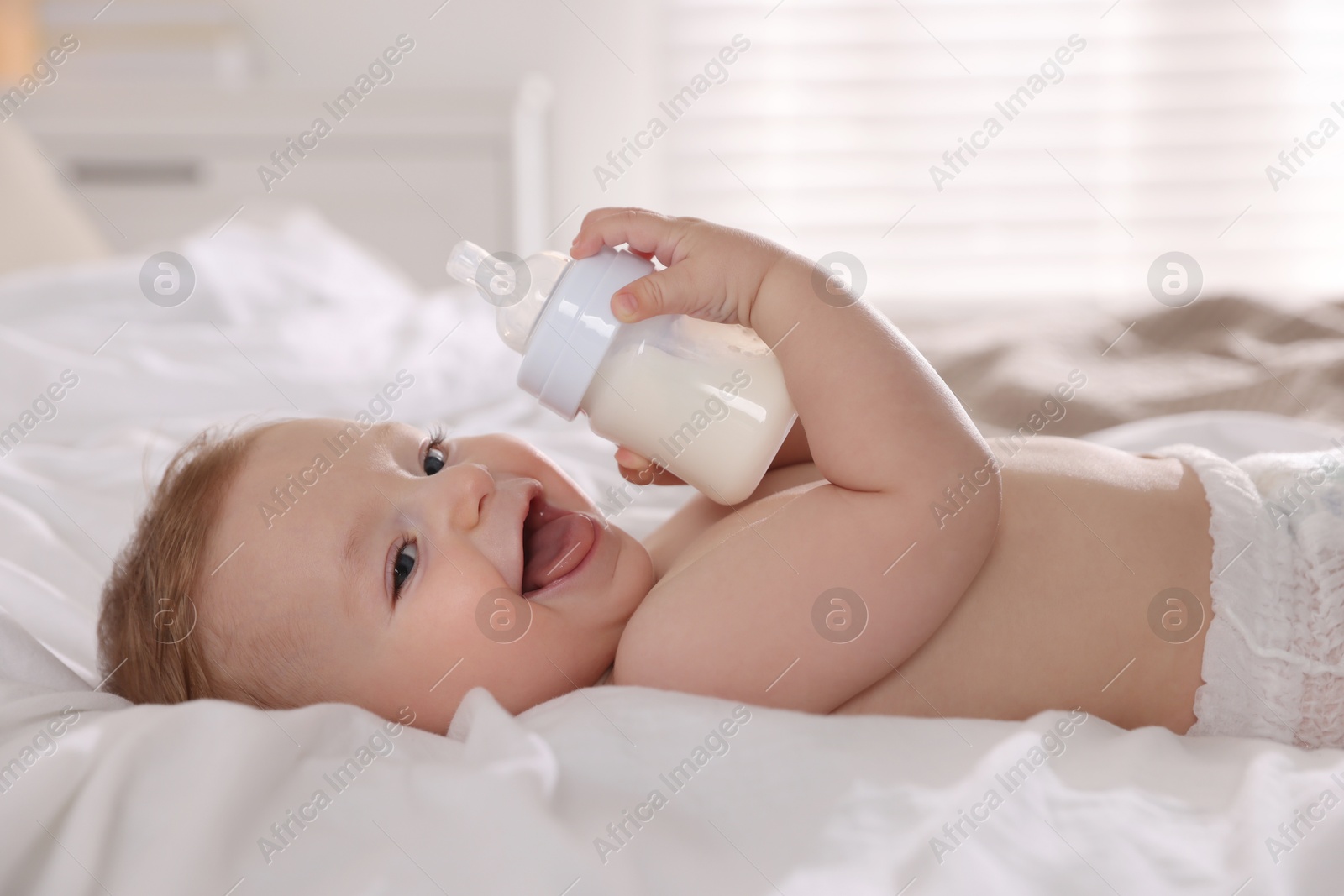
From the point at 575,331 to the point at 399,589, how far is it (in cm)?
24

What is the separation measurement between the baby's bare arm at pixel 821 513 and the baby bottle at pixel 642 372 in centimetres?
2

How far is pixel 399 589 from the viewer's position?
79cm

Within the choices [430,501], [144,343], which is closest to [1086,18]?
[144,343]

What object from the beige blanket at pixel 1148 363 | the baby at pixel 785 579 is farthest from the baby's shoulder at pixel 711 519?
the beige blanket at pixel 1148 363

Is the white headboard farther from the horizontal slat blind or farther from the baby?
the baby

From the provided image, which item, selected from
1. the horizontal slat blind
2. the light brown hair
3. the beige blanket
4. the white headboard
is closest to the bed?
the light brown hair

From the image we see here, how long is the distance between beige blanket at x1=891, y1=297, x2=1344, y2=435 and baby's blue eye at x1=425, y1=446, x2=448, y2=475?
693 mm

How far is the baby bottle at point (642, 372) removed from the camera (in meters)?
0.71

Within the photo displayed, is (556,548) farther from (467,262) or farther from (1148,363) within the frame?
(1148,363)

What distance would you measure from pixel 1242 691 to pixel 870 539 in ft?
0.98

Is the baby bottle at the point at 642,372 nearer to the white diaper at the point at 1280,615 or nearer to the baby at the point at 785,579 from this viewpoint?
the baby at the point at 785,579

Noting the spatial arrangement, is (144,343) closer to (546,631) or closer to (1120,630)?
(546,631)

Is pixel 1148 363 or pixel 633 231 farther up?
pixel 633 231

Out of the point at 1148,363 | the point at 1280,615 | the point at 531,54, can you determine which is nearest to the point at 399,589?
the point at 1280,615
